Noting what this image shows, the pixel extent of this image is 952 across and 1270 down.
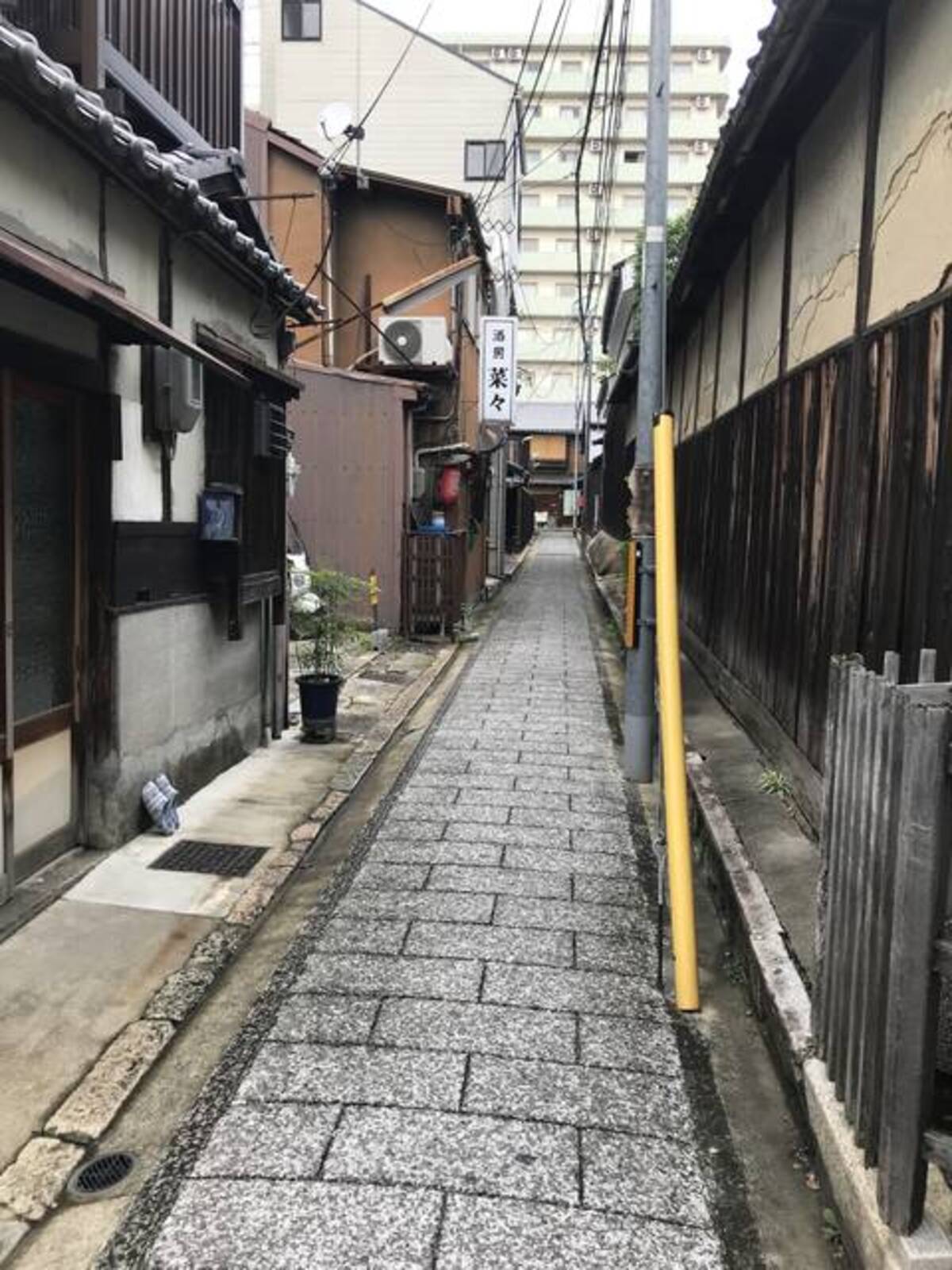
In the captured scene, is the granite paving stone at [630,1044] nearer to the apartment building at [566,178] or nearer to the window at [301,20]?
the window at [301,20]

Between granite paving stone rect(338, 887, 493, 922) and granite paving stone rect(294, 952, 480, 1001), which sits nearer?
granite paving stone rect(294, 952, 480, 1001)

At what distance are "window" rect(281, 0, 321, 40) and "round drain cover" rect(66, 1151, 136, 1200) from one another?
37.3 metres

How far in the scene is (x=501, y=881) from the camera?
6309 mm

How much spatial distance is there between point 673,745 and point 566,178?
255 feet

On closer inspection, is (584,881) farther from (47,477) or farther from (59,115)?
(59,115)

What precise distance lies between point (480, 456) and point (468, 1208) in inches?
781

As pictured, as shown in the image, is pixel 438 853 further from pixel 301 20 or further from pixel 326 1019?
pixel 301 20

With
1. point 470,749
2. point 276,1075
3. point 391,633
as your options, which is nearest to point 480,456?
point 391,633

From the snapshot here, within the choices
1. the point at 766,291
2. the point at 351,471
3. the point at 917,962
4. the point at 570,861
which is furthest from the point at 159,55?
the point at 351,471

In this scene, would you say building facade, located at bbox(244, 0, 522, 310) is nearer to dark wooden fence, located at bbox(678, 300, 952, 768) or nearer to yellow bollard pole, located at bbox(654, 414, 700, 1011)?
dark wooden fence, located at bbox(678, 300, 952, 768)

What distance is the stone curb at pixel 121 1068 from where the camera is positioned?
3.37 m

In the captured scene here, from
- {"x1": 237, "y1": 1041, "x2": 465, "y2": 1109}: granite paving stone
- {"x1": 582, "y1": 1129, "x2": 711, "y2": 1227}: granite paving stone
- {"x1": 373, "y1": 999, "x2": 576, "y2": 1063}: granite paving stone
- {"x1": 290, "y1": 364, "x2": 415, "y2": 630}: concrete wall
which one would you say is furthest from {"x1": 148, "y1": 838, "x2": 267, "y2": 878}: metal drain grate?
{"x1": 290, "y1": 364, "x2": 415, "y2": 630}: concrete wall

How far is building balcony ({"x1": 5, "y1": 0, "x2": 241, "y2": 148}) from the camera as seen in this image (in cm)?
631

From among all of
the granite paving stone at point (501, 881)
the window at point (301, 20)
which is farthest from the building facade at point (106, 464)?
the window at point (301, 20)
